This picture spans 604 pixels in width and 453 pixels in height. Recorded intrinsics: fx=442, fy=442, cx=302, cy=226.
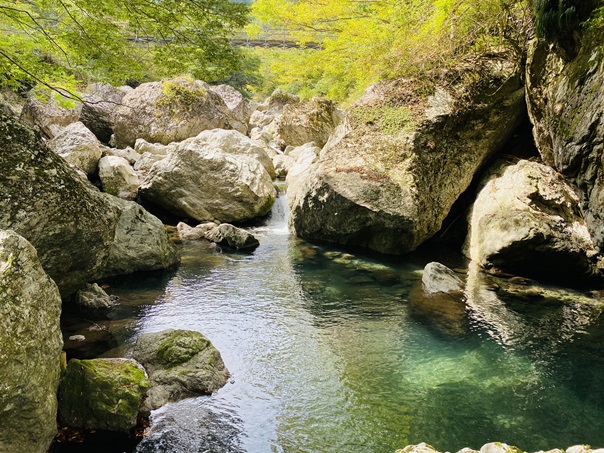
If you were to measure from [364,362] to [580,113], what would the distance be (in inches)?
183

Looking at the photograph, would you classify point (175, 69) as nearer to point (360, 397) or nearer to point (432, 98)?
point (360, 397)

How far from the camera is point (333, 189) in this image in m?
11.5

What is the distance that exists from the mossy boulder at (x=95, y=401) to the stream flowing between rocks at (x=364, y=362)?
1.14 feet

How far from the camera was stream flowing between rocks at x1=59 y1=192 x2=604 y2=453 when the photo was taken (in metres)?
4.92

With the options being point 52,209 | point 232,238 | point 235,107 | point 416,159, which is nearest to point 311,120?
point 235,107

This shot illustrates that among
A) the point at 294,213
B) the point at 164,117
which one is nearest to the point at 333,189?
the point at 294,213

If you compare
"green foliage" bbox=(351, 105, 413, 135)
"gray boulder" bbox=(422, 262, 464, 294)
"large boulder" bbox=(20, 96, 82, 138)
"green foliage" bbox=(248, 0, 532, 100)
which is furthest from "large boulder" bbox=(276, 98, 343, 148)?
"gray boulder" bbox=(422, 262, 464, 294)

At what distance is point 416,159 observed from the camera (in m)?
11.4

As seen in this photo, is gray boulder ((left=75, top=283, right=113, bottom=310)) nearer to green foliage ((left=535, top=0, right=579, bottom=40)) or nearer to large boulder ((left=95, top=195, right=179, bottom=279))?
large boulder ((left=95, top=195, right=179, bottom=279))

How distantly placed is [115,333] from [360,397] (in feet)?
13.4

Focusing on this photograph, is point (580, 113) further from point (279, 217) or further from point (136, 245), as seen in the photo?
point (279, 217)

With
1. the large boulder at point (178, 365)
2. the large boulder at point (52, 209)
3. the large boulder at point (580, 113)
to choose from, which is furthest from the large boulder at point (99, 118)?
the large boulder at point (580, 113)

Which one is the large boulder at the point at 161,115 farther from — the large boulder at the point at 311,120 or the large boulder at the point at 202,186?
the large boulder at the point at 202,186

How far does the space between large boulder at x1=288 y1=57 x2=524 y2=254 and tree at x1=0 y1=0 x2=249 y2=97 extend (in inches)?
215
